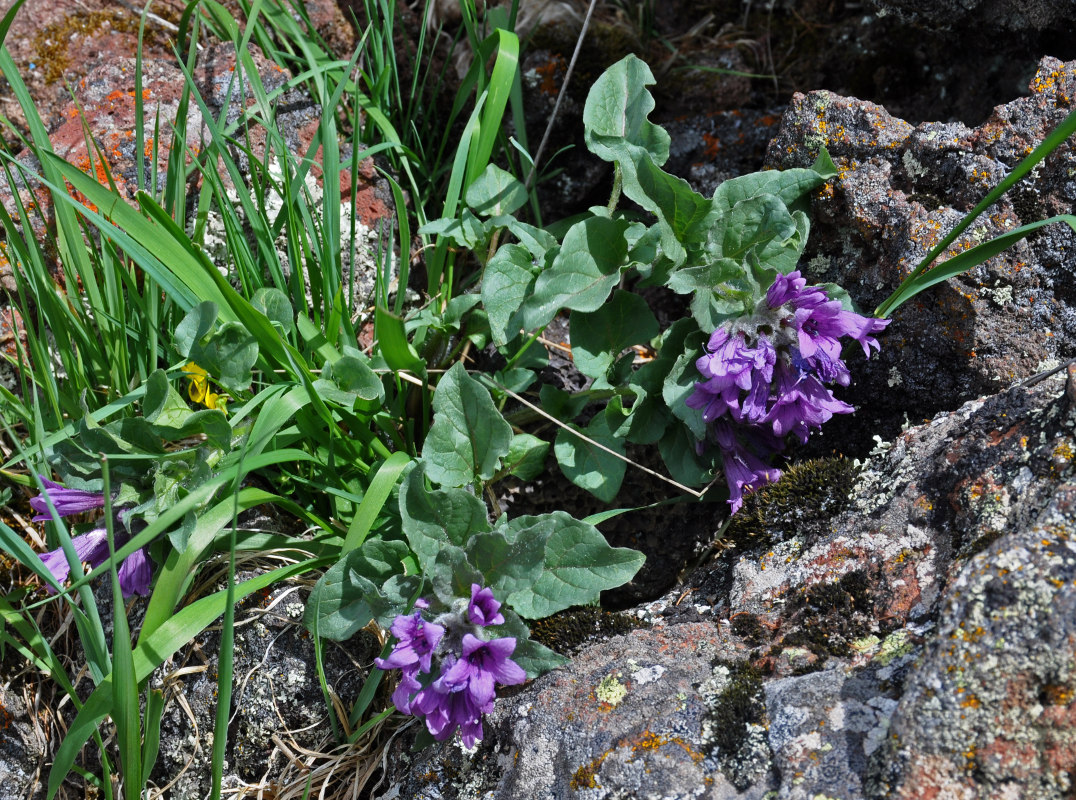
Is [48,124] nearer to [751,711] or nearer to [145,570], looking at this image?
[145,570]

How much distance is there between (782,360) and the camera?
1.91 meters

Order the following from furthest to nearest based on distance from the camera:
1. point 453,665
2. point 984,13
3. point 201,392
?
1. point 984,13
2. point 201,392
3. point 453,665

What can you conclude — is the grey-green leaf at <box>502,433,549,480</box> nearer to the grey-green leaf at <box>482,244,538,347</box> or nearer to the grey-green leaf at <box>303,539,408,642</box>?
the grey-green leaf at <box>482,244,538,347</box>

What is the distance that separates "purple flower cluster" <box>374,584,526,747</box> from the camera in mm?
1570

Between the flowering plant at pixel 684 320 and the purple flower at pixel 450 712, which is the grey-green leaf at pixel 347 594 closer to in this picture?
the purple flower at pixel 450 712

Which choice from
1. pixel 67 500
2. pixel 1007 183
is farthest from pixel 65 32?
pixel 1007 183

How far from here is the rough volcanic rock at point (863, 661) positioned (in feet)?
4.04

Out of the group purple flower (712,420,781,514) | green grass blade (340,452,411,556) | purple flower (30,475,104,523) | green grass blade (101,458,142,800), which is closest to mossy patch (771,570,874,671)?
purple flower (712,420,781,514)

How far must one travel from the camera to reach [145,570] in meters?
1.93

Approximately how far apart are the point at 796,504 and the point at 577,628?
2.00ft

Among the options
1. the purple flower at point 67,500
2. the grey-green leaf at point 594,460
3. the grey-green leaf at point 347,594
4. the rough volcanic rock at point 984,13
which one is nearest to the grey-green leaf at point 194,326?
the purple flower at point 67,500

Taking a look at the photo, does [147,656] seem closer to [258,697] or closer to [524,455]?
[258,697]

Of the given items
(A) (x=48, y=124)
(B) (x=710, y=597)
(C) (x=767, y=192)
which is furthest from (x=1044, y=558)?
(A) (x=48, y=124)

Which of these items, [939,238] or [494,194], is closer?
[939,238]
